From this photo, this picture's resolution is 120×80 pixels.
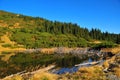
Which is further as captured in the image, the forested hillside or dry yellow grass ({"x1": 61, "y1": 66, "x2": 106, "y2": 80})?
the forested hillside

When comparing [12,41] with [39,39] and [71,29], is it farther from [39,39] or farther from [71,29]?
[71,29]

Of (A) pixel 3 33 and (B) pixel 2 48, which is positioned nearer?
(B) pixel 2 48

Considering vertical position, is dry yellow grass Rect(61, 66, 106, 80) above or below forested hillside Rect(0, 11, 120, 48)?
below

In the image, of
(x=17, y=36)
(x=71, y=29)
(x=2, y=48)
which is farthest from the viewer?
(x=71, y=29)

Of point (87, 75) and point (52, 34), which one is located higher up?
point (52, 34)

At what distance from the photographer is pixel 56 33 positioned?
6860 inches

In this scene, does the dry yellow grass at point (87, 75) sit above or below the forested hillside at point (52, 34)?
below

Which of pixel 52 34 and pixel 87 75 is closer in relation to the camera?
pixel 87 75

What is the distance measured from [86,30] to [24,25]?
1979 inches

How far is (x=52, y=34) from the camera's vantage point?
171125 mm

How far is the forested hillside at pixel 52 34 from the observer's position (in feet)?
469

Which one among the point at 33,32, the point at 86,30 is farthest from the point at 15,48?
the point at 86,30

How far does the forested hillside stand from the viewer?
14300 centimetres

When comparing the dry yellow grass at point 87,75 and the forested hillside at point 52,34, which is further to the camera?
the forested hillside at point 52,34
